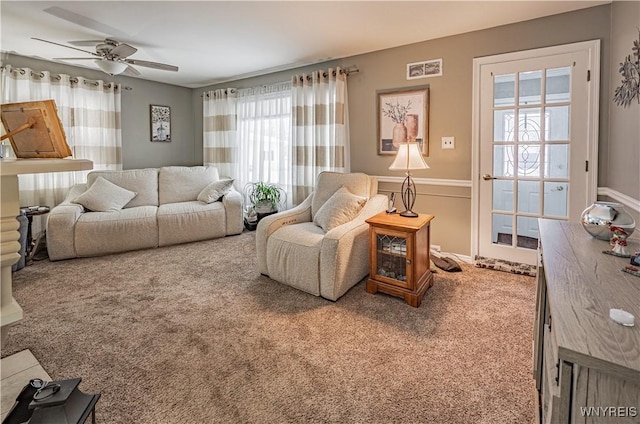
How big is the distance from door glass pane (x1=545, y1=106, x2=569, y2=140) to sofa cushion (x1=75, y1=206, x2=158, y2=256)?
429 centimetres

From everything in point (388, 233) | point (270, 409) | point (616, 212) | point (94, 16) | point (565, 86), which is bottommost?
point (270, 409)

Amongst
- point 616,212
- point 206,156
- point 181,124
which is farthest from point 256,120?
point 616,212

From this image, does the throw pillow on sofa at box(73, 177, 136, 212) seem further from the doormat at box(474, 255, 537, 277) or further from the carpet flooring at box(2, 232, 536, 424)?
the doormat at box(474, 255, 537, 277)

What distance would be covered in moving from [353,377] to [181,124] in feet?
17.5

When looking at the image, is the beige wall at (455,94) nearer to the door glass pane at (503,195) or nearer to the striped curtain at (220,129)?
the door glass pane at (503,195)

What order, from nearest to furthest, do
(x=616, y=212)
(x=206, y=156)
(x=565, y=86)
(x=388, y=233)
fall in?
(x=616, y=212) → (x=388, y=233) → (x=565, y=86) → (x=206, y=156)

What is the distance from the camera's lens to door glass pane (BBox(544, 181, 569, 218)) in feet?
9.68

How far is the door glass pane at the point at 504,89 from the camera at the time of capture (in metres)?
3.11

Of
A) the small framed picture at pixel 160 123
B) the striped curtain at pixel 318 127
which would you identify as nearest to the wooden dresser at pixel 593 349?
the striped curtain at pixel 318 127

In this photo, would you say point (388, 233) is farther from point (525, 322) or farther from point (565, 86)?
point (565, 86)

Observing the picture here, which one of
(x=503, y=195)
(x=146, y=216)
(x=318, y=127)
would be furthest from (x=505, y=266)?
(x=146, y=216)

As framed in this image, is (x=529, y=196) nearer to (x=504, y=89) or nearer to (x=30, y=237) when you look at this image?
(x=504, y=89)

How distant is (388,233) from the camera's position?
260cm

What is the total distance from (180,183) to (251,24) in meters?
2.54
